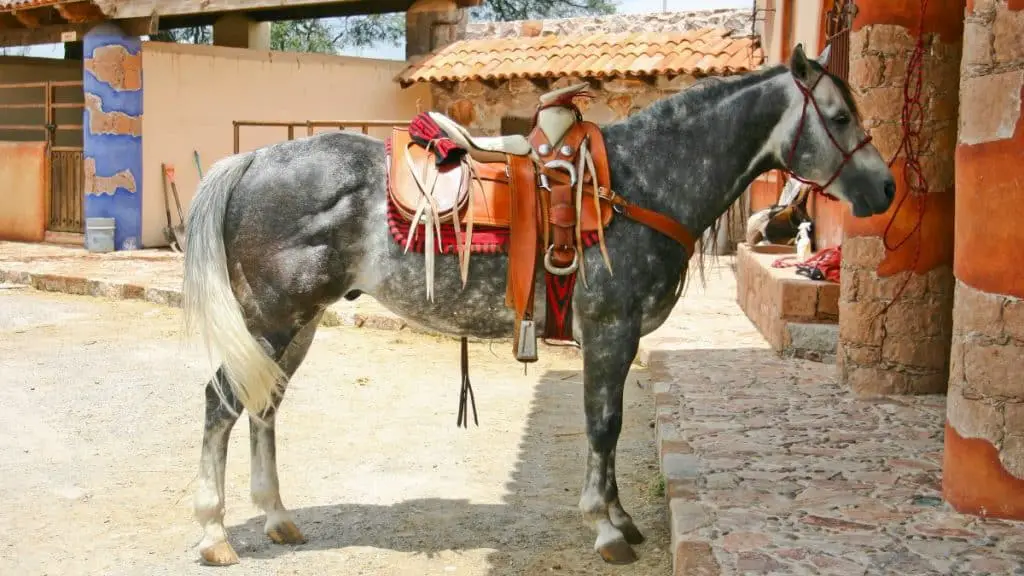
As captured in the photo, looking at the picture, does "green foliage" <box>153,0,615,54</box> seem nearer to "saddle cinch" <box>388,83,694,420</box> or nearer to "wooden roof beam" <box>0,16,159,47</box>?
"wooden roof beam" <box>0,16,159,47</box>

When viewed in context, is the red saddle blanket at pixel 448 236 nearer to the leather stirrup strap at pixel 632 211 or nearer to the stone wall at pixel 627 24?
the leather stirrup strap at pixel 632 211

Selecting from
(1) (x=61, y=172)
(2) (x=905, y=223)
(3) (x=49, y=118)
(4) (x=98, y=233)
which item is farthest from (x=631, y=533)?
(3) (x=49, y=118)

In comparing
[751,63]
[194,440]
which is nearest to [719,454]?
[194,440]

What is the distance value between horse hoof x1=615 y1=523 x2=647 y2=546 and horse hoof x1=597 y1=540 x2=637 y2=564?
0.16 meters

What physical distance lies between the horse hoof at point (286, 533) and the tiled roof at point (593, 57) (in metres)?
9.91

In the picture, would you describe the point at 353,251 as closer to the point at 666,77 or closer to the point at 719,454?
the point at 719,454

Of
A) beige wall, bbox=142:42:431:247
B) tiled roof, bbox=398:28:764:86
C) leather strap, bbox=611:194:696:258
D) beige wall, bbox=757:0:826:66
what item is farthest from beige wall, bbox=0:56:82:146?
leather strap, bbox=611:194:696:258

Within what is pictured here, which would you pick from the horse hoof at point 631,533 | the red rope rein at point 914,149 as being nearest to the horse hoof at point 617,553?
the horse hoof at point 631,533

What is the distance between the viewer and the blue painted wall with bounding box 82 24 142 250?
44.7 ft

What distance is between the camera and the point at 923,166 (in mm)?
5727

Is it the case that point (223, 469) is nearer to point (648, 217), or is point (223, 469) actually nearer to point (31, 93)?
point (648, 217)

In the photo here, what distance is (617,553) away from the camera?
398cm

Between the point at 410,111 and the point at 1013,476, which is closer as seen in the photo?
the point at 1013,476

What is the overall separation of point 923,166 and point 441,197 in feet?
10.3
